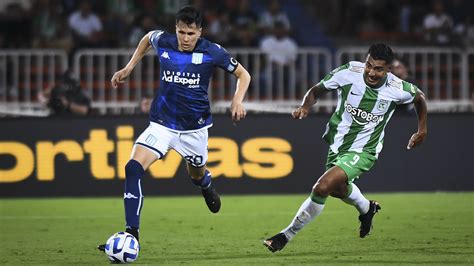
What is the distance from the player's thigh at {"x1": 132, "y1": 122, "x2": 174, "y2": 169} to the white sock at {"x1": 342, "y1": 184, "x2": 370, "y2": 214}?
1.89 metres

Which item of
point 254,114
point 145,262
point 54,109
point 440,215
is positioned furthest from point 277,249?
point 54,109

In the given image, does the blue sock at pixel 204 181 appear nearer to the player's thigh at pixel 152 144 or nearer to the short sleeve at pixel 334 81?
the player's thigh at pixel 152 144

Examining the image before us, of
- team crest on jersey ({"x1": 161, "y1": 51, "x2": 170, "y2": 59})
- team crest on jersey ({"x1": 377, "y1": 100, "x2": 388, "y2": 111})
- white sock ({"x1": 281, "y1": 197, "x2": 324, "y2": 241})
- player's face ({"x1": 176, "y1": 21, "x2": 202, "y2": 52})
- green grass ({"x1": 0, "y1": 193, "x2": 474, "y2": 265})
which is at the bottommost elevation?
green grass ({"x1": 0, "y1": 193, "x2": 474, "y2": 265})

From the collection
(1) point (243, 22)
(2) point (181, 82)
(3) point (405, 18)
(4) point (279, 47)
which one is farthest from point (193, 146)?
(3) point (405, 18)

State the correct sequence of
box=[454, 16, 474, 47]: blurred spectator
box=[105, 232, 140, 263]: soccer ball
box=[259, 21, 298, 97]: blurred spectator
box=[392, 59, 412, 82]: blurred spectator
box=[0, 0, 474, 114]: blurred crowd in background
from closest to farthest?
box=[105, 232, 140, 263]: soccer ball, box=[392, 59, 412, 82]: blurred spectator, box=[259, 21, 298, 97]: blurred spectator, box=[0, 0, 474, 114]: blurred crowd in background, box=[454, 16, 474, 47]: blurred spectator

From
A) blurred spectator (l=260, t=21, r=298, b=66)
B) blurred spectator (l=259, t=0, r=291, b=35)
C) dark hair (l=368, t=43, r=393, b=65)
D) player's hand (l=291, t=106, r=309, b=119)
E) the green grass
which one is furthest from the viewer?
blurred spectator (l=259, t=0, r=291, b=35)

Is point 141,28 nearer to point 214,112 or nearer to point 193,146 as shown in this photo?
point 214,112

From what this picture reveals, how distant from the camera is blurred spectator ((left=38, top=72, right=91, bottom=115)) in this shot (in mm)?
17797

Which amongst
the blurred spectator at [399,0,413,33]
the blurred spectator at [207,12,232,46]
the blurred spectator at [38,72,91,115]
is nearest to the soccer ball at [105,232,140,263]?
the blurred spectator at [38,72,91,115]

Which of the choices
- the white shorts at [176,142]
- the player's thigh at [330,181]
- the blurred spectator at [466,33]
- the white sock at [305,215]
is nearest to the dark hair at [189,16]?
the white shorts at [176,142]

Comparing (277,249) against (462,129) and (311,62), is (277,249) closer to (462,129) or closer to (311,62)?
(462,129)

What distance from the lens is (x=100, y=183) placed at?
55.3ft

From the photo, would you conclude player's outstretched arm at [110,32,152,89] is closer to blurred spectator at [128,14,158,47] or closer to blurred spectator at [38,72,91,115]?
blurred spectator at [38,72,91,115]

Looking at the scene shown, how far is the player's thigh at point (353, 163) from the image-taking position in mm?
10336
